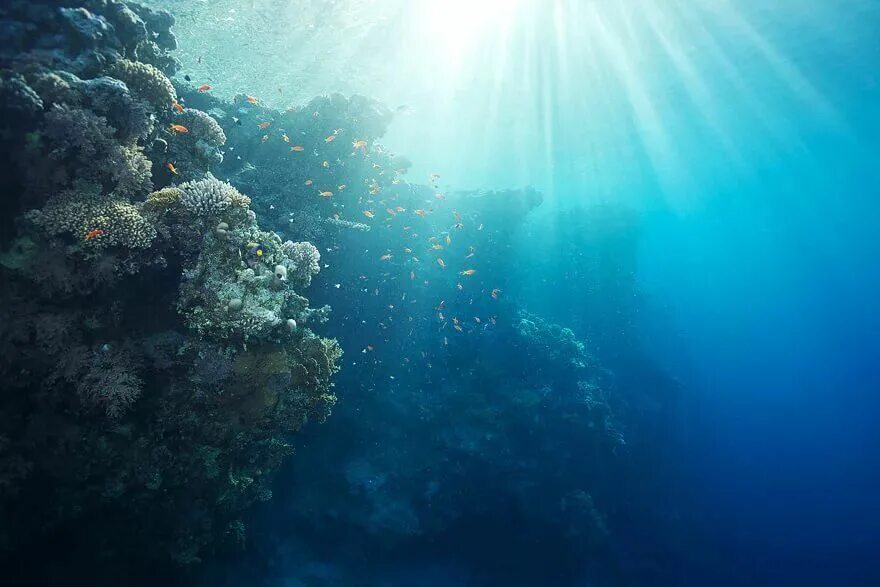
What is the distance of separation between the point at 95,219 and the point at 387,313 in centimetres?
958

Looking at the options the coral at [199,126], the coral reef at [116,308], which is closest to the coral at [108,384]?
the coral reef at [116,308]

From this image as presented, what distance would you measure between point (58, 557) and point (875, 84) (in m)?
40.3

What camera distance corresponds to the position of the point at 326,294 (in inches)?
515

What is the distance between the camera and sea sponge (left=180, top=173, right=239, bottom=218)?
6.14m

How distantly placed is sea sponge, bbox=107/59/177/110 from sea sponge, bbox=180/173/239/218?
5.79ft

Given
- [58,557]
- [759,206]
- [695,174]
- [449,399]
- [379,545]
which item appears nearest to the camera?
[58,557]

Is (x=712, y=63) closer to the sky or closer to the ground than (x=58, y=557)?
closer to the sky

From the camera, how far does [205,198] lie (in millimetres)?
6246

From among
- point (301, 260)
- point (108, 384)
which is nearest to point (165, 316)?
point (108, 384)

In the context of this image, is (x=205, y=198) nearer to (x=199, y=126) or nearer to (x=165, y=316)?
(x=165, y=316)

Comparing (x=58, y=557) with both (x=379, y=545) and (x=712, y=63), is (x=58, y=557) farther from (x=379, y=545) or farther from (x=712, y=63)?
(x=712, y=63)

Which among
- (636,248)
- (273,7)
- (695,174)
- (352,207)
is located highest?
(695,174)

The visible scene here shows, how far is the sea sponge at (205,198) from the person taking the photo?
6.14 meters

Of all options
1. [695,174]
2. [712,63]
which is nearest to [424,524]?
[712,63]
